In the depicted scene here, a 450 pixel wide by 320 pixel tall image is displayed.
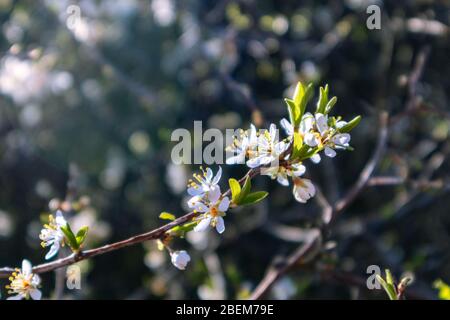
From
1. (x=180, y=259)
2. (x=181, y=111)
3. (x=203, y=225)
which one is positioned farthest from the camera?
(x=181, y=111)

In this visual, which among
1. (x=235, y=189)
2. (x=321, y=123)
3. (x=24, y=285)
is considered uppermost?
(x=321, y=123)

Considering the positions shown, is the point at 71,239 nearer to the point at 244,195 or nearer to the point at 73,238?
the point at 73,238

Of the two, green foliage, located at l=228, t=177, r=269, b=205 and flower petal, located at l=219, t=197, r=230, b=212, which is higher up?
green foliage, located at l=228, t=177, r=269, b=205

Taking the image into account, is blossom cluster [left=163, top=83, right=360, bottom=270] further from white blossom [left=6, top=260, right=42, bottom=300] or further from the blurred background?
the blurred background

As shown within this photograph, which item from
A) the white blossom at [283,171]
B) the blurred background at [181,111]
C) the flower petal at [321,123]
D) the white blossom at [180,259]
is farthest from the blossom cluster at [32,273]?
the blurred background at [181,111]

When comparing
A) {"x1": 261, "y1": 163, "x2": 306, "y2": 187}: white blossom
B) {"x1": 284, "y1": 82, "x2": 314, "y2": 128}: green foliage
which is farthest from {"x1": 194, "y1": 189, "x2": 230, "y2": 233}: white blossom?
{"x1": 284, "y1": 82, "x2": 314, "y2": 128}: green foliage

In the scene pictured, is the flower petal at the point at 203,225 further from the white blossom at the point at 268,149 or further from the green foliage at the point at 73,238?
the green foliage at the point at 73,238

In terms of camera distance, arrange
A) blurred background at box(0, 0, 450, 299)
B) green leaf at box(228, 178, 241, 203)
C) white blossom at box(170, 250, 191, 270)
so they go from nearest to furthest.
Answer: green leaf at box(228, 178, 241, 203) < white blossom at box(170, 250, 191, 270) < blurred background at box(0, 0, 450, 299)

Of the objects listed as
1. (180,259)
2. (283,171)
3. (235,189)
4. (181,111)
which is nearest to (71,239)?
(180,259)

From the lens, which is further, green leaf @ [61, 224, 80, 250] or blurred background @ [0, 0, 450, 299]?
blurred background @ [0, 0, 450, 299]
